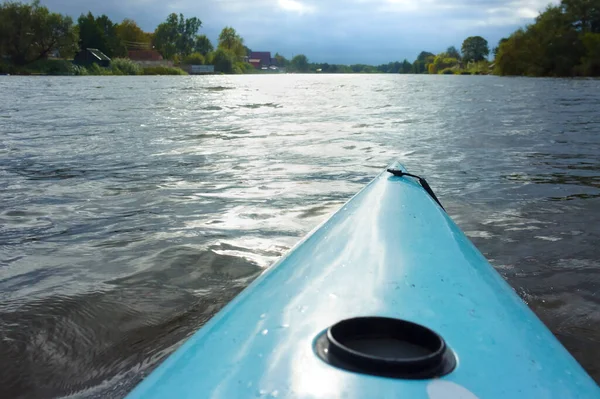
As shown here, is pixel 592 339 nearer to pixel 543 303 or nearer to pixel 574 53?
pixel 543 303

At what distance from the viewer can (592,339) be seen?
2340 millimetres

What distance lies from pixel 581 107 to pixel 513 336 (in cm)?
1423

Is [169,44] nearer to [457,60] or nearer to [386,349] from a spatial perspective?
[457,60]

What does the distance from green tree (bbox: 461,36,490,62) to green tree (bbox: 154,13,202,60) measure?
63940 millimetres

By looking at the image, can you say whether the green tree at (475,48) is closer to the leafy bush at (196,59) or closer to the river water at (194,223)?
the leafy bush at (196,59)

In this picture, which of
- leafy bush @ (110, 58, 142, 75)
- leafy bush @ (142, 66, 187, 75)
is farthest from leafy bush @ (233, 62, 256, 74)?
leafy bush @ (110, 58, 142, 75)

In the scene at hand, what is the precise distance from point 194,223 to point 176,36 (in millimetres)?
116277

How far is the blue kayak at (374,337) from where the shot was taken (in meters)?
0.94

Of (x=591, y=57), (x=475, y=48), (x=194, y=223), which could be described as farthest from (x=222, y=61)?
(x=194, y=223)

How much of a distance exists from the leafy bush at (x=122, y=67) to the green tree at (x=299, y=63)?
367ft

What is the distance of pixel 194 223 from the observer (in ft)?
12.6

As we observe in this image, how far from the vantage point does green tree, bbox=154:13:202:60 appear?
11114cm

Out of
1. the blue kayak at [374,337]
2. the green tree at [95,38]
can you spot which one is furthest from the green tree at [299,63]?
the blue kayak at [374,337]

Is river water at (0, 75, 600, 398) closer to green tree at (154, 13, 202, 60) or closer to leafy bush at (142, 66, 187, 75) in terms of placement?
leafy bush at (142, 66, 187, 75)
